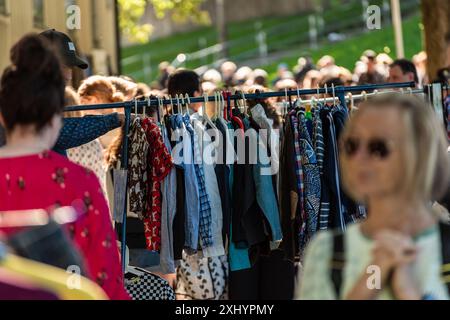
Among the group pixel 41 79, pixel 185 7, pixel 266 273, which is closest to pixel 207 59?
pixel 185 7

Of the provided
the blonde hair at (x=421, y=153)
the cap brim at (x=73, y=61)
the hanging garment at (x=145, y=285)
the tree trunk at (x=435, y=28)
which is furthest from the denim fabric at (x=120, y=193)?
the tree trunk at (x=435, y=28)

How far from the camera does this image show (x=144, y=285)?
777cm

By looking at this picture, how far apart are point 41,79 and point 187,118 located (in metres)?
3.43

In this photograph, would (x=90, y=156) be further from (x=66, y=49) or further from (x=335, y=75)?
(x=335, y=75)

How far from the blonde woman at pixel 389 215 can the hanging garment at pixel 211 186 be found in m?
3.92

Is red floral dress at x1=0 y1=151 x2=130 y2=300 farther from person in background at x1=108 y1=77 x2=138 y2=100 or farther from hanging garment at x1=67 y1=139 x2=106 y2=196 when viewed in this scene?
person in background at x1=108 y1=77 x2=138 y2=100

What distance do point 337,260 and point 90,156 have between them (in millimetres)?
4849

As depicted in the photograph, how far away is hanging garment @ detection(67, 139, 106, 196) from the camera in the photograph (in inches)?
325

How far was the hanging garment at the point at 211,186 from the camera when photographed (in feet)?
24.8

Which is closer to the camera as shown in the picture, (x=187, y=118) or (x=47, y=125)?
(x=47, y=125)

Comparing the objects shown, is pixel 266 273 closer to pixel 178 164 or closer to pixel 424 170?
pixel 178 164

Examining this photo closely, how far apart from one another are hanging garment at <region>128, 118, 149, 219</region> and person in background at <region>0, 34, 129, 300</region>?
3.20 meters

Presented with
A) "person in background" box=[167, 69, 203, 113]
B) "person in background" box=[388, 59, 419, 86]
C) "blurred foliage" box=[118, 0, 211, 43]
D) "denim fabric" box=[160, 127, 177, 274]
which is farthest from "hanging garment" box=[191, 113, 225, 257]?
"blurred foliage" box=[118, 0, 211, 43]

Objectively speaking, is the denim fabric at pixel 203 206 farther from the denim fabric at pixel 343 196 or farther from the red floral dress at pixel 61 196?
the red floral dress at pixel 61 196
